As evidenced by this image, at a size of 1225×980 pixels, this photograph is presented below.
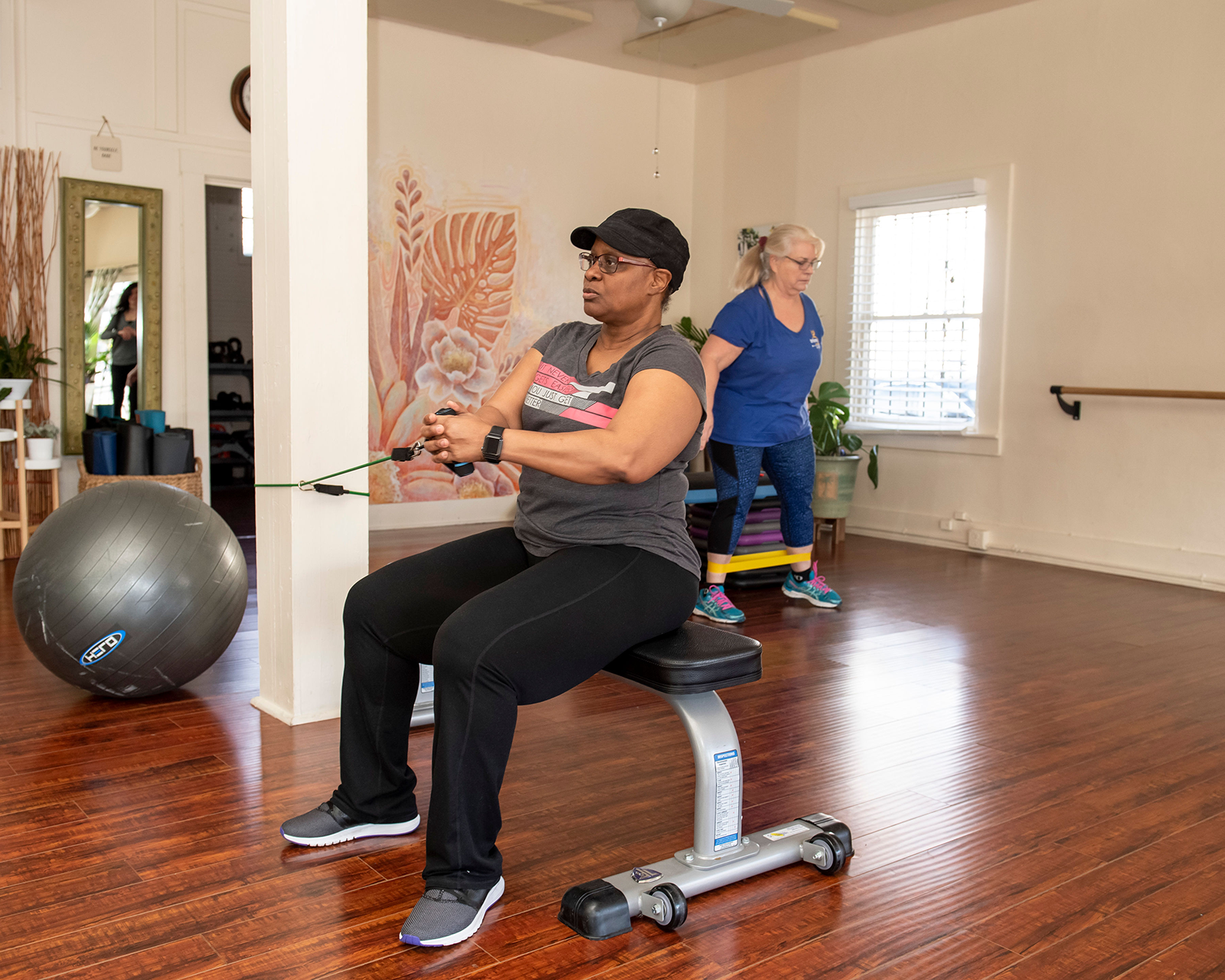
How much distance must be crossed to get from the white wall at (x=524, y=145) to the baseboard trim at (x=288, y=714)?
121 inches

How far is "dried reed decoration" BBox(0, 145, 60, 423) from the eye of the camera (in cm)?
484

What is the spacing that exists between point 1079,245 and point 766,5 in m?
1.87

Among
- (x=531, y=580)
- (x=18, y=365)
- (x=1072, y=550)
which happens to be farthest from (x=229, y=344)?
(x=531, y=580)

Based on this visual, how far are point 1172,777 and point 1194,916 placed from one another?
2.35 ft

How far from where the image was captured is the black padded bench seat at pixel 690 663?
1.76m

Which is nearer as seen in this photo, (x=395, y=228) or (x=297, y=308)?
(x=297, y=308)

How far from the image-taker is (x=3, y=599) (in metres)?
3.92

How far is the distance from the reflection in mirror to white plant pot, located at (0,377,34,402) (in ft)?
1.76

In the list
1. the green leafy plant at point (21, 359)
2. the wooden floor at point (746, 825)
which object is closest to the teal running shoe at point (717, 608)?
the wooden floor at point (746, 825)

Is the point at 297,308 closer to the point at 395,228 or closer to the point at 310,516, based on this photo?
the point at 310,516

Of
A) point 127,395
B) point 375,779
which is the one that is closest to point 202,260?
point 127,395

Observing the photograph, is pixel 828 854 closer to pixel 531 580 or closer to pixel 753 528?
pixel 531 580

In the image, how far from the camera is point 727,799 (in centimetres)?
185

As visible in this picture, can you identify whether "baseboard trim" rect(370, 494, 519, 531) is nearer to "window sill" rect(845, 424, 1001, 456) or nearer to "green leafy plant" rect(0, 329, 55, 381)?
"green leafy plant" rect(0, 329, 55, 381)
